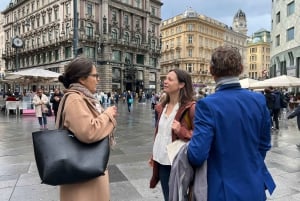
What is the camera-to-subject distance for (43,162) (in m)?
2.16

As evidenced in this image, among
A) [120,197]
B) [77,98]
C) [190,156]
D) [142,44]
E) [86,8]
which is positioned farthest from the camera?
[142,44]

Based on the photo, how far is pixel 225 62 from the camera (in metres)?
2.12

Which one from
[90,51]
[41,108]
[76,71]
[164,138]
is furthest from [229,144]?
[90,51]

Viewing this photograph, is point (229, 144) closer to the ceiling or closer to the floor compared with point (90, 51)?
closer to the floor

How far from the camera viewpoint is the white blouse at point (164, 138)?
3102 millimetres

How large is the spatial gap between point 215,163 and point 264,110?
53 cm

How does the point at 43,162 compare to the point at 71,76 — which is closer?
the point at 43,162

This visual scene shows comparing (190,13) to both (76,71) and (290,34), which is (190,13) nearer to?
(290,34)

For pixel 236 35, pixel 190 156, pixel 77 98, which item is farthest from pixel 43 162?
pixel 236 35

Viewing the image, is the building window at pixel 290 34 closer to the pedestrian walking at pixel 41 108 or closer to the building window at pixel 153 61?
the pedestrian walking at pixel 41 108

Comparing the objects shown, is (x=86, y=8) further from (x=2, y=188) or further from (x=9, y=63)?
(x=2, y=188)

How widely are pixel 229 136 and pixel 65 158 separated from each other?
3.55 ft

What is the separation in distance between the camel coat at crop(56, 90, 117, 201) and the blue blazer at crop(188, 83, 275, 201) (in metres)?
0.68

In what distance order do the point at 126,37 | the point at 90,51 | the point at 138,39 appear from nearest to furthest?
the point at 90,51, the point at 126,37, the point at 138,39
